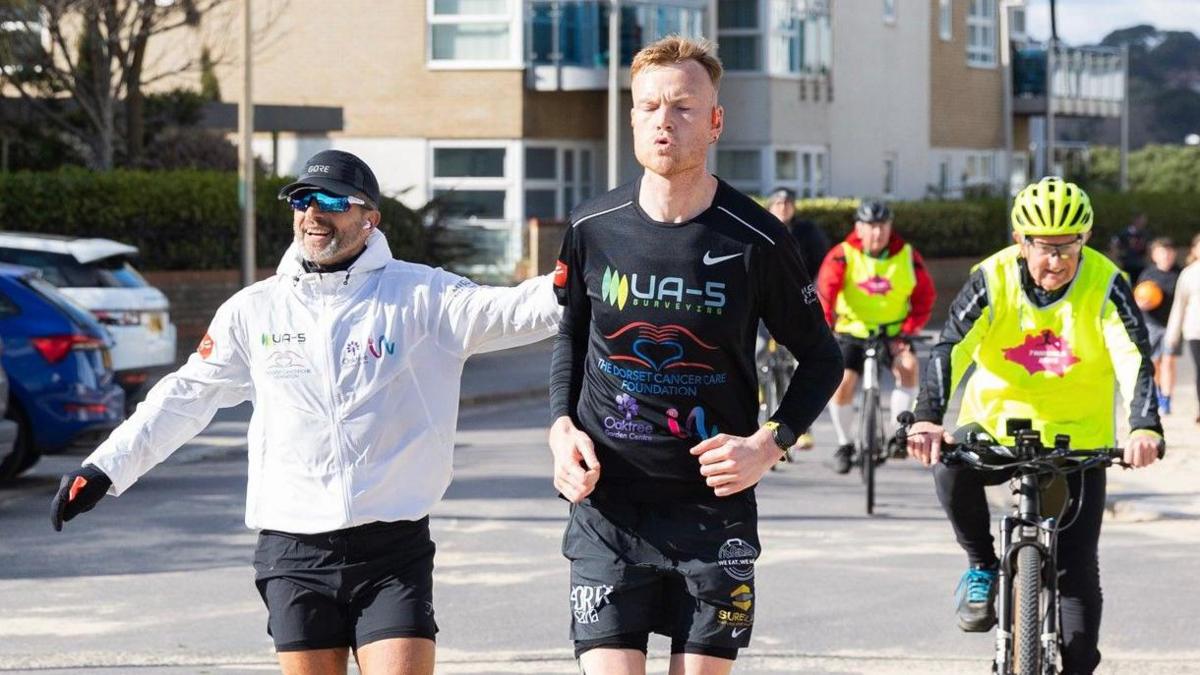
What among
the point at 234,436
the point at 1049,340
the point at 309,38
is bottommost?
the point at 234,436

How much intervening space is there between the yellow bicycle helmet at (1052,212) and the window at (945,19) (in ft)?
141

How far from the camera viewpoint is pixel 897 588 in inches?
394

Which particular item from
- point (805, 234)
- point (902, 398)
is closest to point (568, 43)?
point (805, 234)

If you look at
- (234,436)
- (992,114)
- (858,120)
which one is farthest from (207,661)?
(992,114)

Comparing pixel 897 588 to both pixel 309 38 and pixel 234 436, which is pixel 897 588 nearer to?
pixel 234 436

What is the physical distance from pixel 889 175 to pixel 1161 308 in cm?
2724

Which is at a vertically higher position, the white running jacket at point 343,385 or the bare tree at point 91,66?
the bare tree at point 91,66

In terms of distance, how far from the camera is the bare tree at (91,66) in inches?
1064

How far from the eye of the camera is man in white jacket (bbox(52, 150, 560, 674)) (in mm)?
5211

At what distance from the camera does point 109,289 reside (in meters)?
17.4

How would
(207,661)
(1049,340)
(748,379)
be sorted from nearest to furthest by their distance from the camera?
(748,379) → (1049,340) → (207,661)

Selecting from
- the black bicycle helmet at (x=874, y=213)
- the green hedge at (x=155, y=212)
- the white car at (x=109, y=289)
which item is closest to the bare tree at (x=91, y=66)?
the green hedge at (x=155, y=212)

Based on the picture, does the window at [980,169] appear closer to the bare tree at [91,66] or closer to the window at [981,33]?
the window at [981,33]

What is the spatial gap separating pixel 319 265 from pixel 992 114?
156 feet
